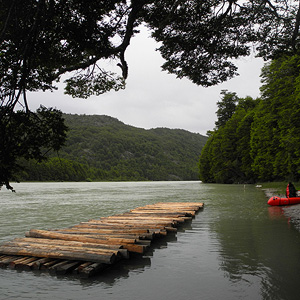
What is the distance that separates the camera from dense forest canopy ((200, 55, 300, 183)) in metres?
32.5

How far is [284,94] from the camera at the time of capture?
1410 inches

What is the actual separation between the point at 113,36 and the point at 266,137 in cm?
4081

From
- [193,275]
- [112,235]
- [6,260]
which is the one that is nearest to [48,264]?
[6,260]

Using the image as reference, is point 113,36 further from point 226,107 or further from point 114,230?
point 226,107

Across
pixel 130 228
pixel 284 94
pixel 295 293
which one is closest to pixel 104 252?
pixel 130 228

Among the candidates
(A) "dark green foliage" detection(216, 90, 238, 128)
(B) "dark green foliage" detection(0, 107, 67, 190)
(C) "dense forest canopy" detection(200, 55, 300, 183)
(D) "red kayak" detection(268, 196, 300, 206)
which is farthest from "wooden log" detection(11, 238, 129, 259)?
(A) "dark green foliage" detection(216, 90, 238, 128)

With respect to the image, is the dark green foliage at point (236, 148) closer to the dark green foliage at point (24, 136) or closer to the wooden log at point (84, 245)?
the wooden log at point (84, 245)

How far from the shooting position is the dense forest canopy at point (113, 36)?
17.4 ft

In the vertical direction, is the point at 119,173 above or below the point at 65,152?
below

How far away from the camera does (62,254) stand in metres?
6.98

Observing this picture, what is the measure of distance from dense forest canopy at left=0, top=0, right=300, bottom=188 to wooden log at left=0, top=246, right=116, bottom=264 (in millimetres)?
2723

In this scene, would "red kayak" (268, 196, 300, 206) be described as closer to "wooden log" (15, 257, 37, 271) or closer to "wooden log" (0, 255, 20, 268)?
"wooden log" (15, 257, 37, 271)

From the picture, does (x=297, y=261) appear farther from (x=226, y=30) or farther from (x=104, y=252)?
(x=226, y=30)

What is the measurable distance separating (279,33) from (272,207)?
12.7 m
